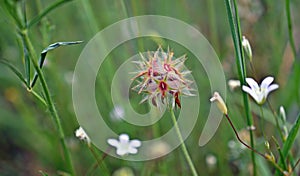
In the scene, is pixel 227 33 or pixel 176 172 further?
pixel 227 33

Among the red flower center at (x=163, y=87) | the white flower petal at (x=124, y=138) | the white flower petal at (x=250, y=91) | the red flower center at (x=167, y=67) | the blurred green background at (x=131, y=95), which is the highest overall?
the red flower center at (x=167, y=67)

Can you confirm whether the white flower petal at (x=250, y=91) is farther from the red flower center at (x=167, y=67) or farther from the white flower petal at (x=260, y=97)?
the red flower center at (x=167, y=67)

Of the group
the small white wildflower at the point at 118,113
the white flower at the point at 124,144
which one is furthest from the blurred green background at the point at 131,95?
the white flower at the point at 124,144

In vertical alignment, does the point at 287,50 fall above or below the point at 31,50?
below

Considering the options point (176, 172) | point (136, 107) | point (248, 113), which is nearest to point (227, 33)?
point (136, 107)

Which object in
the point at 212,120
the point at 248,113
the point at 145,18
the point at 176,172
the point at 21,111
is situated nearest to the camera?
the point at 248,113

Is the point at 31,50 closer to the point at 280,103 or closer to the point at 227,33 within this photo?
the point at 280,103

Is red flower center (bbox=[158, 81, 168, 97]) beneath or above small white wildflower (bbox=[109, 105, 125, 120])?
above

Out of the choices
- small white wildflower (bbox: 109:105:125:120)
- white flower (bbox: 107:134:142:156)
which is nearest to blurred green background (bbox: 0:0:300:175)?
small white wildflower (bbox: 109:105:125:120)

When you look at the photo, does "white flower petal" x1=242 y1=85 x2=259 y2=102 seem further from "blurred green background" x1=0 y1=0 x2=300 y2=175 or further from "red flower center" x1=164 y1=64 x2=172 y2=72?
"blurred green background" x1=0 y1=0 x2=300 y2=175
